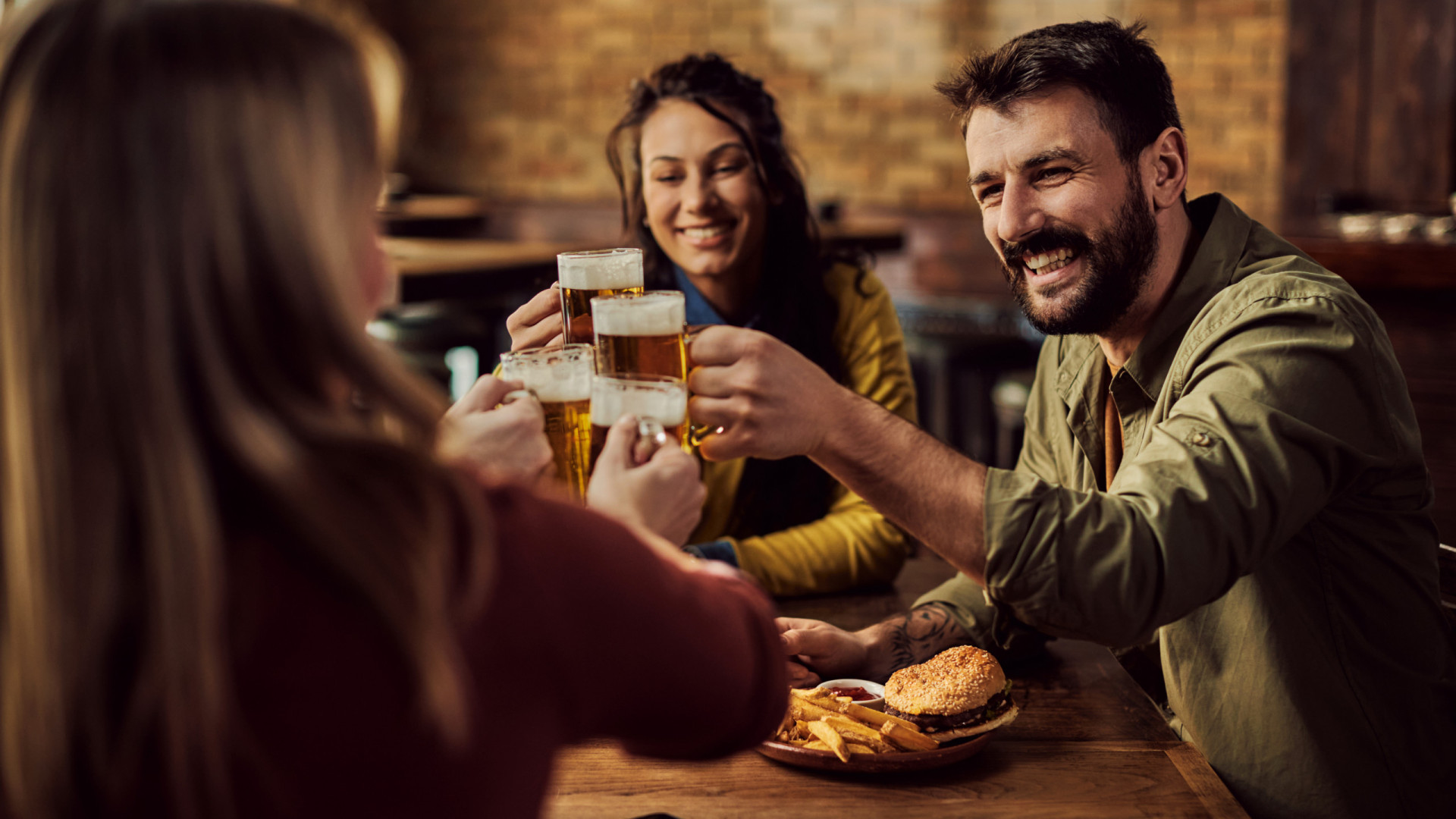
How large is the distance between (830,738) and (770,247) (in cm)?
139

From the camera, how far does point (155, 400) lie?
0.59 meters

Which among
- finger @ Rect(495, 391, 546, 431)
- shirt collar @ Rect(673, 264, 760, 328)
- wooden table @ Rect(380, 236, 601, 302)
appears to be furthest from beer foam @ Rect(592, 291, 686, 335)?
wooden table @ Rect(380, 236, 601, 302)

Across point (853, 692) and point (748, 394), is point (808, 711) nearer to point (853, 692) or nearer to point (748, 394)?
point (853, 692)

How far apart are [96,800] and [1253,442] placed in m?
1.07

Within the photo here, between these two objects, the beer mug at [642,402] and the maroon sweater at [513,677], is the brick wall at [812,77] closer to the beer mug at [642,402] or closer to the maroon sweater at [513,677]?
the beer mug at [642,402]

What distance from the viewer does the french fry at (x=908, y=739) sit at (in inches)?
45.8

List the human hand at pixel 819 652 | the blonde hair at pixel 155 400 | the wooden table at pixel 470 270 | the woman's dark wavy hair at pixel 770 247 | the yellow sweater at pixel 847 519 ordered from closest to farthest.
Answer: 1. the blonde hair at pixel 155 400
2. the human hand at pixel 819 652
3. the yellow sweater at pixel 847 519
4. the woman's dark wavy hair at pixel 770 247
5. the wooden table at pixel 470 270

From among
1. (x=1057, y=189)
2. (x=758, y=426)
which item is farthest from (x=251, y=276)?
(x=1057, y=189)

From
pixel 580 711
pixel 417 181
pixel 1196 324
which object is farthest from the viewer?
pixel 417 181

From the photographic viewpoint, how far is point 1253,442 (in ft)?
3.90

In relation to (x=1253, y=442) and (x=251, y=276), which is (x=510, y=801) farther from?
(x=1253, y=442)

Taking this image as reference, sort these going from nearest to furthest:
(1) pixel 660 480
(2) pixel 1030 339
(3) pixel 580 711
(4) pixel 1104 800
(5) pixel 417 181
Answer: (3) pixel 580 711, (1) pixel 660 480, (4) pixel 1104 800, (2) pixel 1030 339, (5) pixel 417 181

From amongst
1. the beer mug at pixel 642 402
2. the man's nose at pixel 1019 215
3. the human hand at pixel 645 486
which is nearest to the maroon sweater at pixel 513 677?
the human hand at pixel 645 486

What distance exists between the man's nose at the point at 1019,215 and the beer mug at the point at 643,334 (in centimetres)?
61
